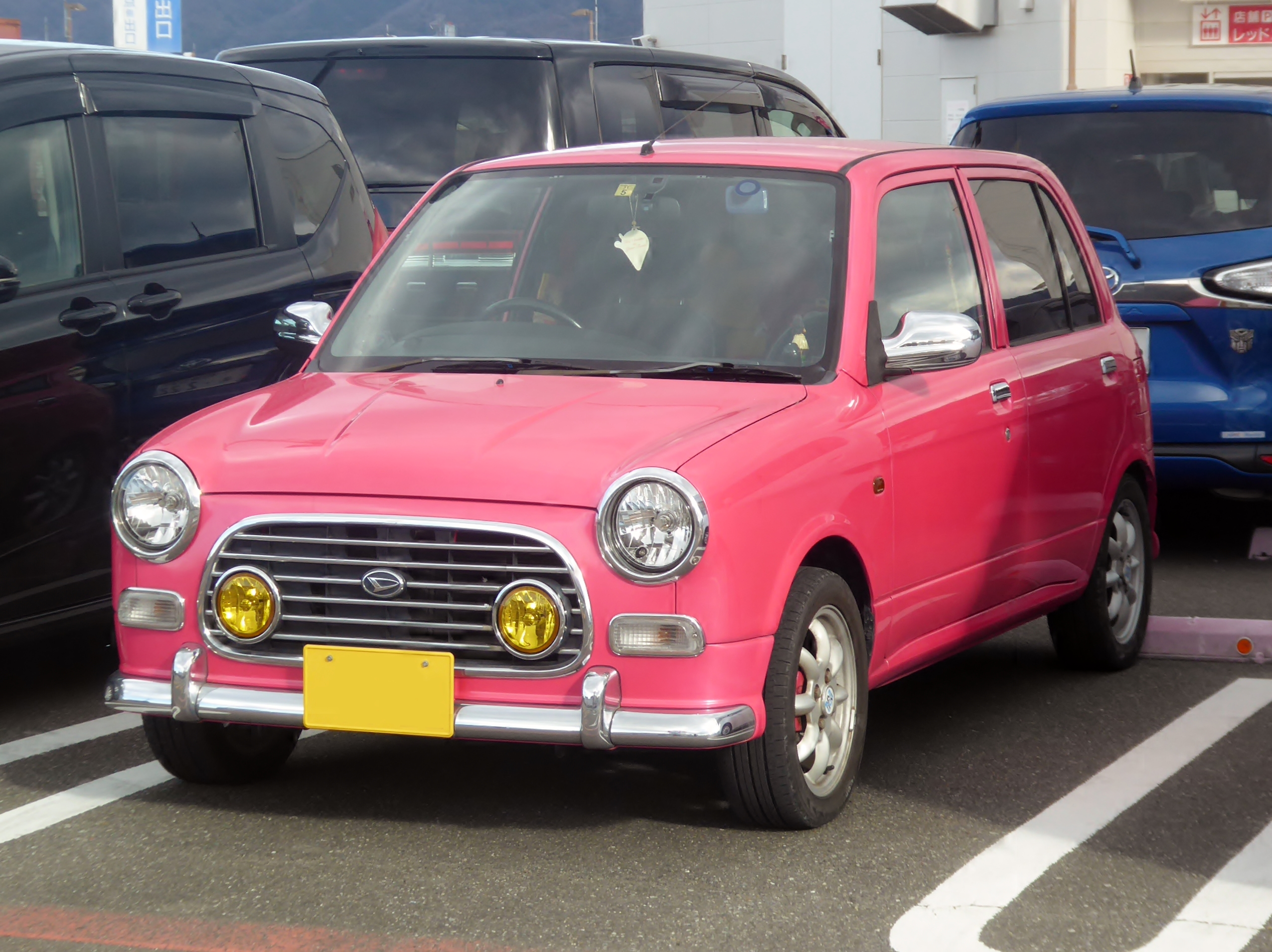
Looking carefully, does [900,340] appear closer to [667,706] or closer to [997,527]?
[997,527]

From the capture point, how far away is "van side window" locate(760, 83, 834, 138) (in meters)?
10.6

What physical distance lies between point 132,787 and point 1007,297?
9.46 feet

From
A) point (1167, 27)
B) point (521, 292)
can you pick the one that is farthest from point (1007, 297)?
point (1167, 27)

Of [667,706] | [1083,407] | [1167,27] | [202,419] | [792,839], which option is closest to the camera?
[667,706]

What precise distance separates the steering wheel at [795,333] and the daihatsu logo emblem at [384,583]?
1196 mm

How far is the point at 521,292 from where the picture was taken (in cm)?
523

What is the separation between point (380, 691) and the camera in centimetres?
417

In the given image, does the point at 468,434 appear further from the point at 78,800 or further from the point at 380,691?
the point at 78,800

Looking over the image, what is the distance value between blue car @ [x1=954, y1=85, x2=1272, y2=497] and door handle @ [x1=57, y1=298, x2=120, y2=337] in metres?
4.04

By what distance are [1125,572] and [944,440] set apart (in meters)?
1.65

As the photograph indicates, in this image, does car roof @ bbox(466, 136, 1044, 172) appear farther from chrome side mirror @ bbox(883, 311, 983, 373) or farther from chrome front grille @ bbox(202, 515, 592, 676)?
chrome front grille @ bbox(202, 515, 592, 676)

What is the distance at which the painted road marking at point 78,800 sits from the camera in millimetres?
4562

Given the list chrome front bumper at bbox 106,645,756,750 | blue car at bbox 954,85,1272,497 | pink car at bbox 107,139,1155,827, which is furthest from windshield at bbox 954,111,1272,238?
chrome front bumper at bbox 106,645,756,750

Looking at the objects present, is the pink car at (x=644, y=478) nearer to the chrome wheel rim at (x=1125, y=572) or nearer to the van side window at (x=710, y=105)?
the chrome wheel rim at (x=1125, y=572)
